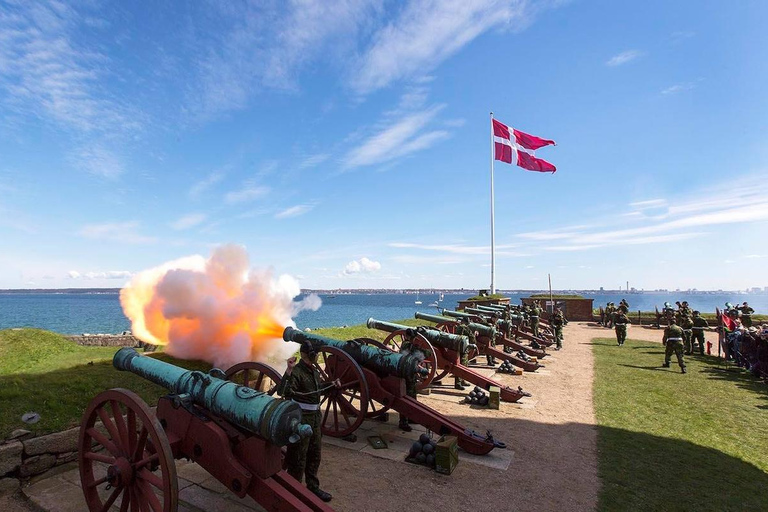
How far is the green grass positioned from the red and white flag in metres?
22.7

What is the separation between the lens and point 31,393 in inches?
257

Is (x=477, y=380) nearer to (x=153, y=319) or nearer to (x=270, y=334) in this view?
(x=270, y=334)

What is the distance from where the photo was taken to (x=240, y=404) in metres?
4.32

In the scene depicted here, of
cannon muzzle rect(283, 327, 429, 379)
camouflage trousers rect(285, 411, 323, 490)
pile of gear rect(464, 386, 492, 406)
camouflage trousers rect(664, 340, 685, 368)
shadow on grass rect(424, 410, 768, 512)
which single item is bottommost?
shadow on grass rect(424, 410, 768, 512)

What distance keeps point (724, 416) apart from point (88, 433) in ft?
38.0

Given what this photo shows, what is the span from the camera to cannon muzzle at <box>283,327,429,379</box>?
24.2ft

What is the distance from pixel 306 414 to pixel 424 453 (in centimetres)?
213

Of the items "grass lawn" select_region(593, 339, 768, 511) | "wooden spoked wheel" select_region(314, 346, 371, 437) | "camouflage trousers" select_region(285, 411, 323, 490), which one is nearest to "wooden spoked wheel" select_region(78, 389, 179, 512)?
"camouflage trousers" select_region(285, 411, 323, 490)

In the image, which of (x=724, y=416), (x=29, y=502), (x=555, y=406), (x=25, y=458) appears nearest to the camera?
(x=29, y=502)

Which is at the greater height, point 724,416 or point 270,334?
point 270,334

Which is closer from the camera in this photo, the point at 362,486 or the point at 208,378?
the point at 208,378

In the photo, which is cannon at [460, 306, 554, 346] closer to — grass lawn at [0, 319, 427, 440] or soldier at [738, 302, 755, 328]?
soldier at [738, 302, 755, 328]

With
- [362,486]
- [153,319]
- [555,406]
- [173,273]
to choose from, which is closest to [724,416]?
[555,406]

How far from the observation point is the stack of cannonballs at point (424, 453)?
6.26 m
